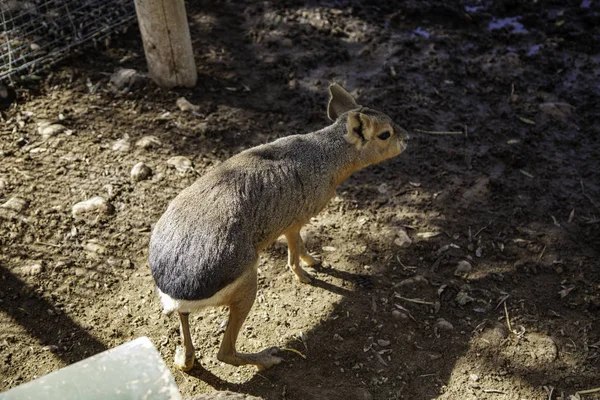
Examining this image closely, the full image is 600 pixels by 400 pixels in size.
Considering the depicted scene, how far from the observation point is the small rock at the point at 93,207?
14.0 feet

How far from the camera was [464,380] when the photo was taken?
3.38 metres

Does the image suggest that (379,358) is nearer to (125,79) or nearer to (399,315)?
(399,315)

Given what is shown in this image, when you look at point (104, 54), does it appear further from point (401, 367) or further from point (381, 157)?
point (401, 367)

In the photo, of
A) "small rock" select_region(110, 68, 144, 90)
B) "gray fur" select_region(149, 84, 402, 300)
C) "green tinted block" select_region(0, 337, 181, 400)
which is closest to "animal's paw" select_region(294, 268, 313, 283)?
"gray fur" select_region(149, 84, 402, 300)

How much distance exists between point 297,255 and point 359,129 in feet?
3.03

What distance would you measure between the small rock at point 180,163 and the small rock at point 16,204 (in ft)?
3.55

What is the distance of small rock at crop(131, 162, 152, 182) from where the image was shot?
Result: 4.57 m

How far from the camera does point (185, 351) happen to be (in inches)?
132

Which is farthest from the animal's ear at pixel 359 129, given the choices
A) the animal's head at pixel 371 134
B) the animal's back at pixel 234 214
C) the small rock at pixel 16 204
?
the small rock at pixel 16 204

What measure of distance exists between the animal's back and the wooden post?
192 cm

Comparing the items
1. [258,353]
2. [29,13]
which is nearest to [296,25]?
[29,13]

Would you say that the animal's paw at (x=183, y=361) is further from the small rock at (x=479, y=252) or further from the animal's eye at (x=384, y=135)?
the small rock at (x=479, y=252)

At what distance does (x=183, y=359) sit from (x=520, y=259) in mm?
2338

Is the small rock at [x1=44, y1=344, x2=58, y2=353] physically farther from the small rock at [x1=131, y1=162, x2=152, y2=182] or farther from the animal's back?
the small rock at [x1=131, y1=162, x2=152, y2=182]
